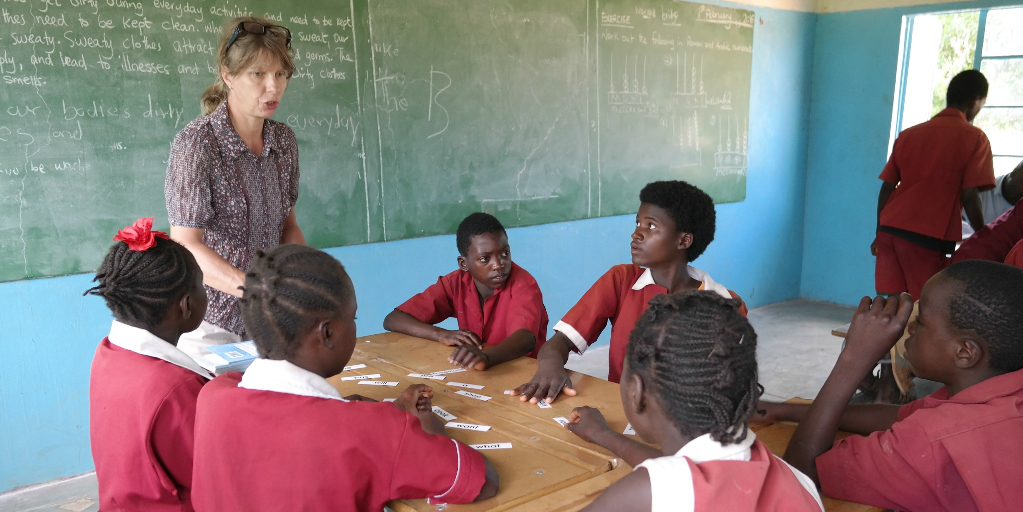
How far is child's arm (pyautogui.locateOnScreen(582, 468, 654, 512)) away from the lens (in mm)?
1068

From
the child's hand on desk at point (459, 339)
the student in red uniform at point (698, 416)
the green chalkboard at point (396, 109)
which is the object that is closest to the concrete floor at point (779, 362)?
the green chalkboard at point (396, 109)

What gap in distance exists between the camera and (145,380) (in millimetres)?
1498

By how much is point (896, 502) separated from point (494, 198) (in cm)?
329

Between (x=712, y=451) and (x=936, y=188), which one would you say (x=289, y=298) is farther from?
(x=936, y=188)

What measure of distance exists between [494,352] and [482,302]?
583 mm

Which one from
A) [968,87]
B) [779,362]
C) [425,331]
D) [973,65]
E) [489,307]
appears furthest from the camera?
[973,65]

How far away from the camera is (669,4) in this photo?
5.20 meters

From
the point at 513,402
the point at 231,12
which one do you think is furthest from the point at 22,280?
the point at 513,402

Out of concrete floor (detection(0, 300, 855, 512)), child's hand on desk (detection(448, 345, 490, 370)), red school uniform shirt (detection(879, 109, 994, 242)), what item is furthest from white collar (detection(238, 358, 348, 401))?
red school uniform shirt (detection(879, 109, 994, 242))

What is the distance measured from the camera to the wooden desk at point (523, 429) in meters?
1.33

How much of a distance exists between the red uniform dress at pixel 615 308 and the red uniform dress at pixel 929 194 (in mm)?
2506

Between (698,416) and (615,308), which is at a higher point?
(698,416)

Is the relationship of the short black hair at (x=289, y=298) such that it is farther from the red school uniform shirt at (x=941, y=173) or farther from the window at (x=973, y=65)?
the window at (x=973, y=65)

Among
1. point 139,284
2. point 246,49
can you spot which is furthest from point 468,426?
point 246,49
